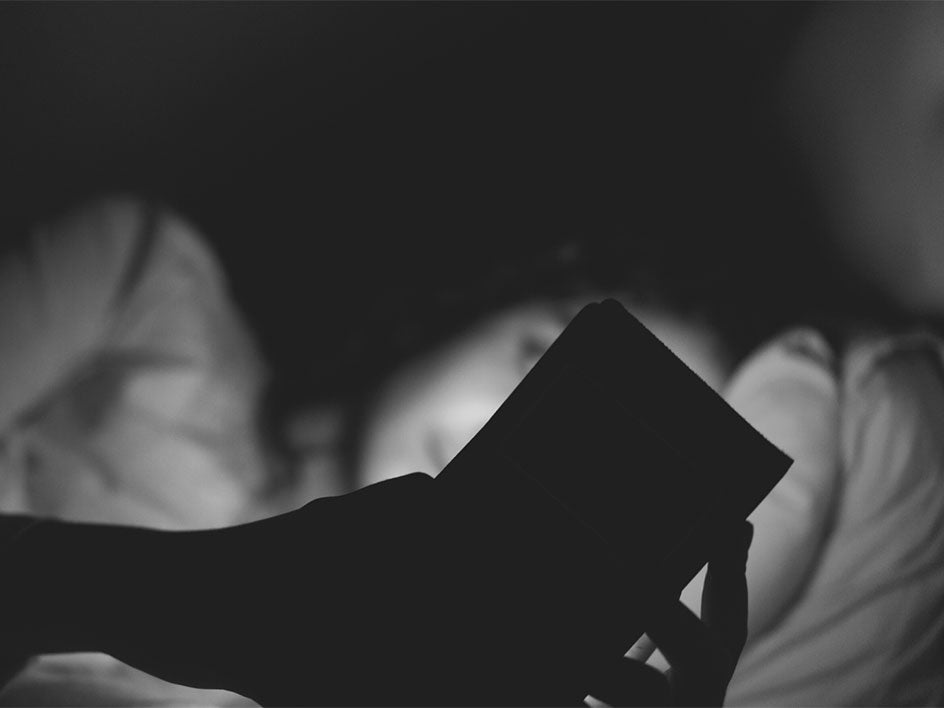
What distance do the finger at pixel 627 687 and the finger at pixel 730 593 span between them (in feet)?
Result: 0.20

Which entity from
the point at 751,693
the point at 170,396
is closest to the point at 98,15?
the point at 170,396

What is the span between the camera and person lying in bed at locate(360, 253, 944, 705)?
72 cm

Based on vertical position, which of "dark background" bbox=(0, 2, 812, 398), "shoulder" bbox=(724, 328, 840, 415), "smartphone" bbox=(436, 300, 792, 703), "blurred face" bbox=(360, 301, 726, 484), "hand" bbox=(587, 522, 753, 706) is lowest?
"hand" bbox=(587, 522, 753, 706)

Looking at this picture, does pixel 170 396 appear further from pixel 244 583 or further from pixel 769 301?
pixel 769 301

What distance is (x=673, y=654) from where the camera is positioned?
0.49 m

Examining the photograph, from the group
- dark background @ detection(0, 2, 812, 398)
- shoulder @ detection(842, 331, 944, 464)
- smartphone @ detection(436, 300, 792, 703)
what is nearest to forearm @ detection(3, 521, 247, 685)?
smartphone @ detection(436, 300, 792, 703)

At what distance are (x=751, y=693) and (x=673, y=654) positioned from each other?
0.31 meters

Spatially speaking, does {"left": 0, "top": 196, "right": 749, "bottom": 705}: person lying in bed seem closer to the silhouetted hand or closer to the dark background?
the silhouetted hand

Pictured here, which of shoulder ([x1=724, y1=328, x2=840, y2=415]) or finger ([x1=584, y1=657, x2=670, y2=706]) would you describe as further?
shoulder ([x1=724, y1=328, x2=840, y2=415])

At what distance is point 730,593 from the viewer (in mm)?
520

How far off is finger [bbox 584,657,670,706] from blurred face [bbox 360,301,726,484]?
1.48 ft

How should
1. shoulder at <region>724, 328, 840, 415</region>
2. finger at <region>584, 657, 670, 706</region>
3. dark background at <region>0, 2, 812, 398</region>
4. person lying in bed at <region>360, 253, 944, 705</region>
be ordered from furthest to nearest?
dark background at <region>0, 2, 812, 398</region> < shoulder at <region>724, 328, 840, 415</region> < person lying in bed at <region>360, 253, 944, 705</region> < finger at <region>584, 657, 670, 706</region>

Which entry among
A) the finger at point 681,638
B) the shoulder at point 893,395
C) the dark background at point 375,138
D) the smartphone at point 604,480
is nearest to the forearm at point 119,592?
the smartphone at point 604,480

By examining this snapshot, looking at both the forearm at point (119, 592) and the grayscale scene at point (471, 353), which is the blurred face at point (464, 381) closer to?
the grayscale scene at point (471, 353)
